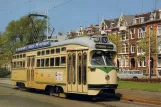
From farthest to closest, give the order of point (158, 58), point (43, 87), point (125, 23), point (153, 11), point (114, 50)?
point (125, 23), point (153, 11), point (158, 58), point (43, 87), point (114, 50)

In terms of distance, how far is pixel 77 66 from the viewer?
18.7 metres

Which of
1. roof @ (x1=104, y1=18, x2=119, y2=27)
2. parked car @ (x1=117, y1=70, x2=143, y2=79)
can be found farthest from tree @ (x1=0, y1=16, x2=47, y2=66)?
parked car @ (x1=117, y1=70, x2=143, y2=79)

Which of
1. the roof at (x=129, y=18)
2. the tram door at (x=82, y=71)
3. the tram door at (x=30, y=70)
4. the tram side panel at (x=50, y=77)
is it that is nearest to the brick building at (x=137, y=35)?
the roof at (x=129, y=18)

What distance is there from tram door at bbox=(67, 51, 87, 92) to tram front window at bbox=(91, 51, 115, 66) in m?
0.49

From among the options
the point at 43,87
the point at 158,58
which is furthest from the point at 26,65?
the point at 158,58

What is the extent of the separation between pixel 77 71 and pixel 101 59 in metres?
1.51

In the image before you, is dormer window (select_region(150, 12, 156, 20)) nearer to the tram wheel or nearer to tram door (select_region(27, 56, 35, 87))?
tram door (select_region(27, 56, 35, 87))

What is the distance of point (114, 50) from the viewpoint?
63.0 ft

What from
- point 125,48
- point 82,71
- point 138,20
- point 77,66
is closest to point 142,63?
point 125,48

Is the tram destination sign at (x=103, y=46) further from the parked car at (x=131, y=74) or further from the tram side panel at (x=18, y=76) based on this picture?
the parked car at (x=131, y=74)

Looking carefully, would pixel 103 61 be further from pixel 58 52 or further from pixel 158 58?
pixel 158 58

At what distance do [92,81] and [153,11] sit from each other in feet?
186

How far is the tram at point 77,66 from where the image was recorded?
706 inches

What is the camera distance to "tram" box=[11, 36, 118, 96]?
1794cm
